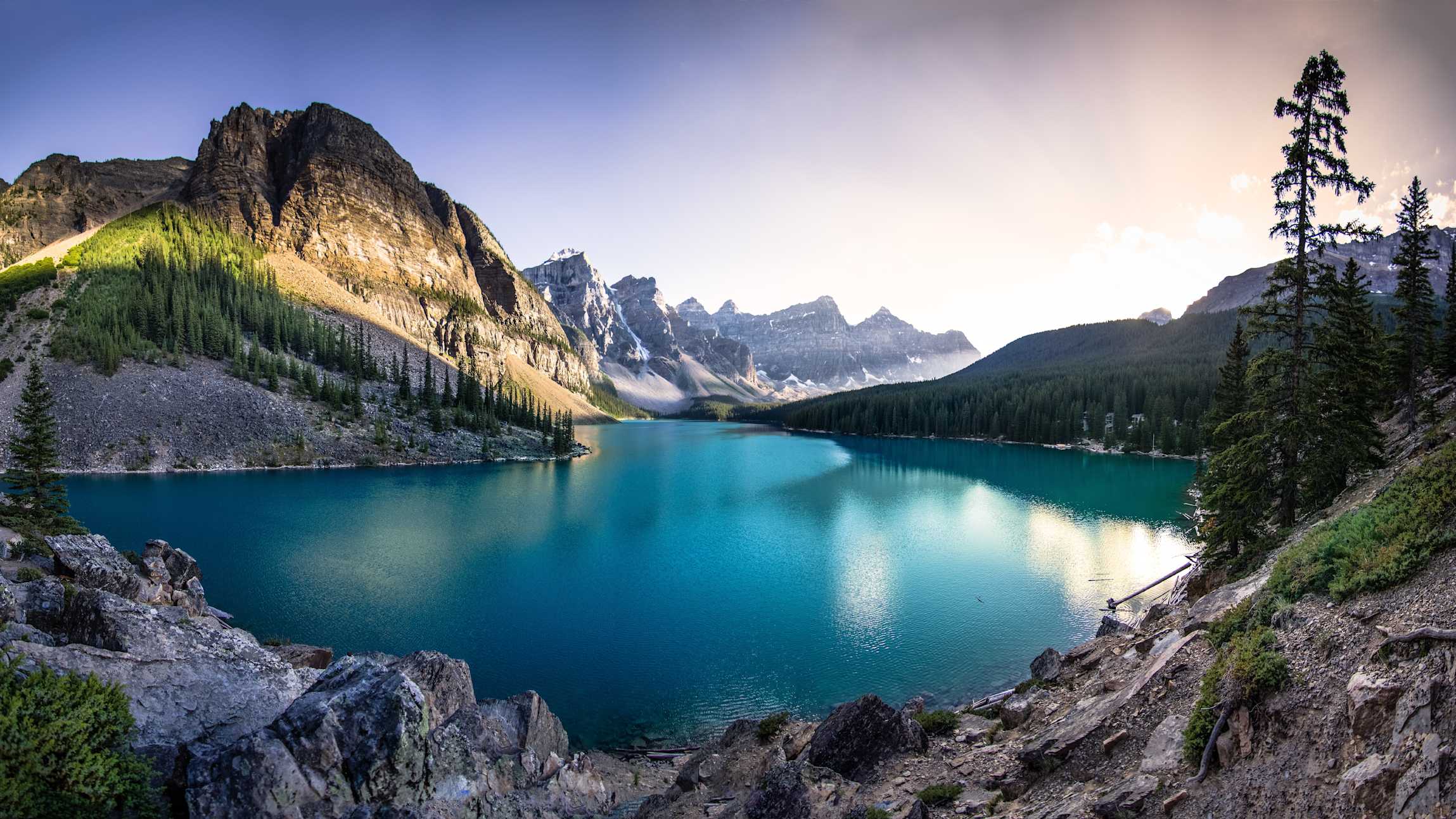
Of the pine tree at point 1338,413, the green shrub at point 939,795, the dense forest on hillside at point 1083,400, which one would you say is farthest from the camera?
the dense forest on hillside at point 1083,400

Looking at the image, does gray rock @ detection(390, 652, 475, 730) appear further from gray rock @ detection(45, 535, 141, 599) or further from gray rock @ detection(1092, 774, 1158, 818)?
gray rock @ detection(1092, 774, 1158, 818)

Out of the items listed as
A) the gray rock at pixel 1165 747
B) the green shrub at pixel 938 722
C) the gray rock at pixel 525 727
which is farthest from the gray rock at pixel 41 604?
the gray rock at pixel 1165 747

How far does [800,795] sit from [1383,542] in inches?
419

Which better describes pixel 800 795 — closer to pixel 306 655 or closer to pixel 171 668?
pixel 171 668

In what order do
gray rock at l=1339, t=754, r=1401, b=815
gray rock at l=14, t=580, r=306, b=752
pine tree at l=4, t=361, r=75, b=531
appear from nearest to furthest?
gray rock at l=1339, t=754, r=1401, b=815 → gray rock at l=14, t=580, r=306, b=752 → pine tree at l=4, t=361, r=75, b=531

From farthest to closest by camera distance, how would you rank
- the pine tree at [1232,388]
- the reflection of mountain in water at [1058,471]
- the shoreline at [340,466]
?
1. the shoreline at [340,466]
2. the reflection of mountain in water at [1058,471]
3. the pine tree at [1232,388]

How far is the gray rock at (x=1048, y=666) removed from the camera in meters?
15.2

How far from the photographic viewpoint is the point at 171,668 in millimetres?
12172

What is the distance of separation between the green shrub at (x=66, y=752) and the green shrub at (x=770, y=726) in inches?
458

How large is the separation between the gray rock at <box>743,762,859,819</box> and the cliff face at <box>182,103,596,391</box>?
160m

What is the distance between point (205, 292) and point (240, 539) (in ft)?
286

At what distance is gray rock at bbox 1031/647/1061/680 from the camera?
15196 mm

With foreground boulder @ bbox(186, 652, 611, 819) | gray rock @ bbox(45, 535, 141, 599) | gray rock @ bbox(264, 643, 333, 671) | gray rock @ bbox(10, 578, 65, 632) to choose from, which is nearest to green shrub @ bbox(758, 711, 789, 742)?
foreground boulder @ bbox(186, 652, 611, 819)

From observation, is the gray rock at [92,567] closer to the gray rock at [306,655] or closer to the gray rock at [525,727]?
the gray rock at [306,655]
